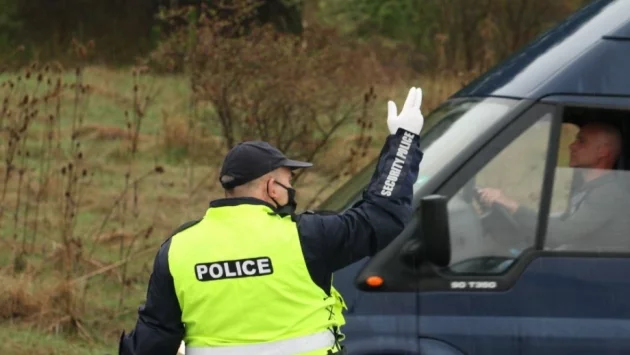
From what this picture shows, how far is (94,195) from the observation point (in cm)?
1310

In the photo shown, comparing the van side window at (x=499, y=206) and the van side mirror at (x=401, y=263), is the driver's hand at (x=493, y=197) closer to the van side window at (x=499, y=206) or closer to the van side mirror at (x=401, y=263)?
the van side window at (x=499, y=206)

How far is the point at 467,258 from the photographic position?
5.16m

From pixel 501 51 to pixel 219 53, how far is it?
8366 millimetres

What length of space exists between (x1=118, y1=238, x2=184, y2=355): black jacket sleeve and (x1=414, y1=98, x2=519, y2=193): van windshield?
1.49m

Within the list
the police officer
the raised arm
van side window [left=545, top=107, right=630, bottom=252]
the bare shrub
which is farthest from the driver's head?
the bare shrub

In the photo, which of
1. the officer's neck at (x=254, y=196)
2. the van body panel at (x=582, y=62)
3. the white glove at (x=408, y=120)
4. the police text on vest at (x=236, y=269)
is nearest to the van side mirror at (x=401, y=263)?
the van body panel at (x=582, y=62)

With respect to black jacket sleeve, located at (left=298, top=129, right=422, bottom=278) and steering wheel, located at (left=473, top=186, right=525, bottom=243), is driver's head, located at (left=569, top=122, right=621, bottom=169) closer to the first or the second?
steering wheel, located at (left=473, top=186, right=525, bottom=243)

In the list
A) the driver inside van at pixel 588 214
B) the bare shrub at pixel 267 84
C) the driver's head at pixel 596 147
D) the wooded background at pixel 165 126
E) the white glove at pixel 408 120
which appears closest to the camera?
the white glove at pixel 408 120

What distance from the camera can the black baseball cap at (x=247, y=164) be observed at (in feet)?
12.9

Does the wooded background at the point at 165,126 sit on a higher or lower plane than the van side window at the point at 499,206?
lower

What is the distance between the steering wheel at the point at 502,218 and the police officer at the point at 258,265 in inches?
47.8

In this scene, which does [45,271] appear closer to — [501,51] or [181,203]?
[181,203]

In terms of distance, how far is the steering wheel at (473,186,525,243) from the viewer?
517 centimetres

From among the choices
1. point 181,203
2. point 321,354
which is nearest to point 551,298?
point 321,354
